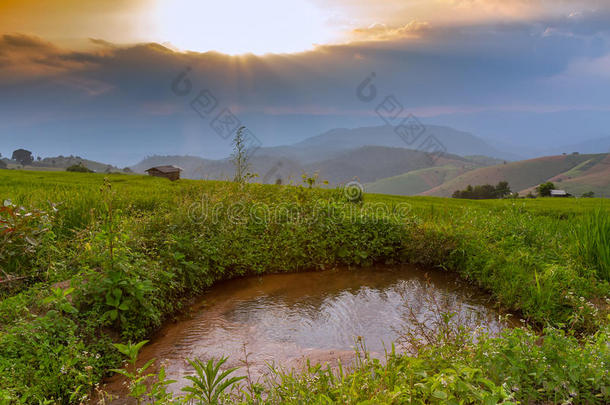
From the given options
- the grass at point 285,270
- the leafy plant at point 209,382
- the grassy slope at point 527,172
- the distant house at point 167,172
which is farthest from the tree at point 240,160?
the grassy slope at point 527,172

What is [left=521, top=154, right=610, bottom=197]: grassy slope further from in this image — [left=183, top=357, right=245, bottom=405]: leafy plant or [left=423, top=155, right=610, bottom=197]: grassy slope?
[left=183, top=357, right=245, bottom=405]: leafy plant

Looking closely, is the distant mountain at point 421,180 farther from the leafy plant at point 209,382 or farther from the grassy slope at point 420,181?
the leafy plant at point 209,382

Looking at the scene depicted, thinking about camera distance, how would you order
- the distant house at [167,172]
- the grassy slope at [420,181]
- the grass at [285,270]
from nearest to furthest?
1. the grass at [285,270]
2. the distant house at [167,172]
3. the grassy slope at [420,181]

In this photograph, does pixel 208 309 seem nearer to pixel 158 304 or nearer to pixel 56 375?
pixel 158 304

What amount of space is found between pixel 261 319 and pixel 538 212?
1111 cm

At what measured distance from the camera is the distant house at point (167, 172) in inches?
810

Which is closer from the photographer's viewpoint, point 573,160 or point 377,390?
point 377,390

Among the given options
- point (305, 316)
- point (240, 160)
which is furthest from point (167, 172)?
point (305, 316)

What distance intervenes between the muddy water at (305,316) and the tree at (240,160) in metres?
3.16

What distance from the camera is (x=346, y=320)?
541cm

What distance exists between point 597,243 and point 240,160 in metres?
7.62

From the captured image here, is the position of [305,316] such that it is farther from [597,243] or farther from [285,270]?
[597,243]

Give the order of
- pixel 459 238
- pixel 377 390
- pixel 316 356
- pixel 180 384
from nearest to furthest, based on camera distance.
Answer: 1. pixel 377 390
2. pixel 180 384
3. pixel 316 356
4. pixel 459 238

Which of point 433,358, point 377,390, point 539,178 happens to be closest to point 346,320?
point 433,358
